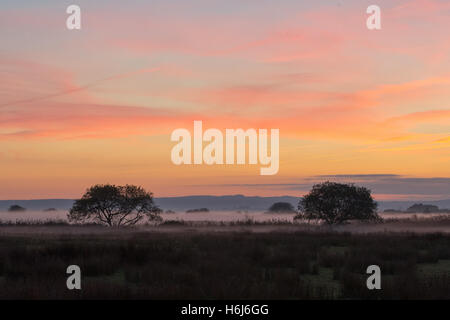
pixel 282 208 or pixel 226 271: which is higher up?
pixel 226 271

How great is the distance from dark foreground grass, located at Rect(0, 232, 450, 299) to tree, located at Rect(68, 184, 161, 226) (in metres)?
20.2

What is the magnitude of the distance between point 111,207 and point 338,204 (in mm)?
20125

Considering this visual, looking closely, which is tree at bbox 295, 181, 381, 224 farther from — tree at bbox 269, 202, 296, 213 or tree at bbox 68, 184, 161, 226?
tree at bbox 269, 202, 296, 213

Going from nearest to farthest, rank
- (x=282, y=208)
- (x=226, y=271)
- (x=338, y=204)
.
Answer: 1. (x=226, y=271)
2. (x=338, y=204)
3. (x=282, y=208)

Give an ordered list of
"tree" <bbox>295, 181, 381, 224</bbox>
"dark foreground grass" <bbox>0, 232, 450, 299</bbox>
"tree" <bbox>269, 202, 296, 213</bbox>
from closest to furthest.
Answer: "dark foreground grass" <bbox>0, 232, 450, 299</bbox> < "tree" <bbox>295, 181, 381, 224</bbox> < "tree" <bbox>269, 202, 296, 213</bbox>

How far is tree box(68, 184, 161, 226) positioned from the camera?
164 feet

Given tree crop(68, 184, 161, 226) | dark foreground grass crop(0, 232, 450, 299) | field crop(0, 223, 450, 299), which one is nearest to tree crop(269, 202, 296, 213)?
tree crop(68, 184, 161, 226)

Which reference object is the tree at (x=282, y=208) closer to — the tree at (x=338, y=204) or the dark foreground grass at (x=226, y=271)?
the tree at (x=338, y=204)

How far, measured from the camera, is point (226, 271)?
17062 millimetres

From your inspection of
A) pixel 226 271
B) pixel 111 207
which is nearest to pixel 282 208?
pixel 111 207

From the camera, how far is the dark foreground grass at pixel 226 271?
12.8 meters

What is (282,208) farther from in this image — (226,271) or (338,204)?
(226,271)

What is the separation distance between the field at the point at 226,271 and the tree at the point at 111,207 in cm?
1989
